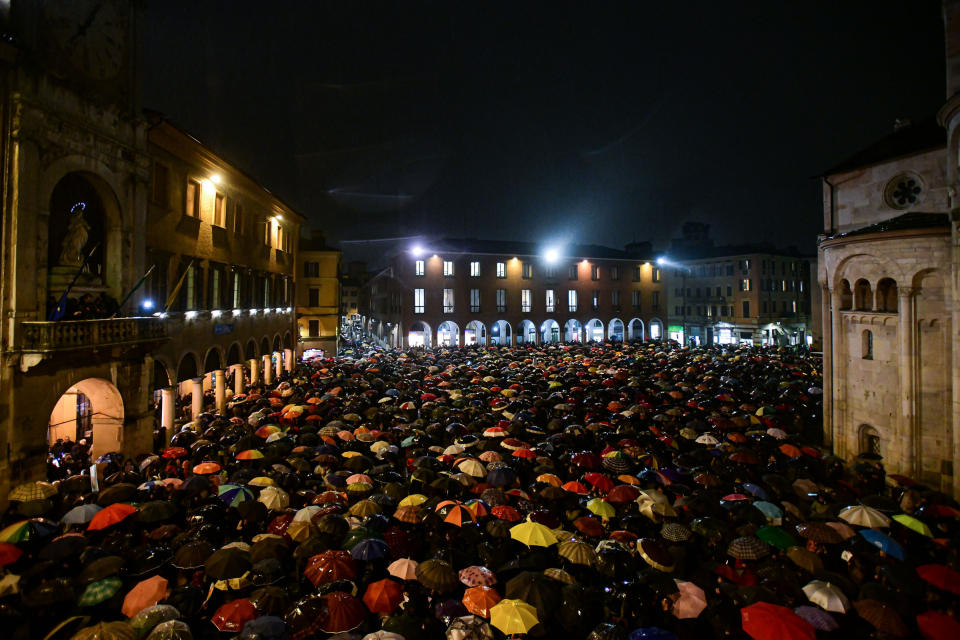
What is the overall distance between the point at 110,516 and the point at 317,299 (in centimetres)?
3599

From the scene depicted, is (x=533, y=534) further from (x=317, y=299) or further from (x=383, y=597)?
(x=317, y=299)

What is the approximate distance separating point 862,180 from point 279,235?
33364 mm

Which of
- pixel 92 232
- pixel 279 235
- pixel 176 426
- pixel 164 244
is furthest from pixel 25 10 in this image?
pixel 279 235

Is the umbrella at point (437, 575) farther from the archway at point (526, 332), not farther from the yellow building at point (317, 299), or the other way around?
the archway at point (526, 332)

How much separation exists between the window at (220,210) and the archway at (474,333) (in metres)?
33.0

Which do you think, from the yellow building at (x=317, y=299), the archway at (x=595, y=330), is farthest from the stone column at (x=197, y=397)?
the archway at (x=595, y=330)

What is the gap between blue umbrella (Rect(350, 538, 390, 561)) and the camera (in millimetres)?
9180

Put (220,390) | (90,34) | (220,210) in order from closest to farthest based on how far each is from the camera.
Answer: (90,34)
(220,210)
(220,390)

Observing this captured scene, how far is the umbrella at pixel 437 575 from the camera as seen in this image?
8.45 meters

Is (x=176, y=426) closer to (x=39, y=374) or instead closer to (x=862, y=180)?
(x=39, y=374)

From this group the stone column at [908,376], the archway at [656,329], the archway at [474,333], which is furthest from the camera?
the archway at [656,329]

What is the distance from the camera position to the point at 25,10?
43.8 ft

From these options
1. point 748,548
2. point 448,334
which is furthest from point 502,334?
point 748,548

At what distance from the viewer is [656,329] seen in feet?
224
